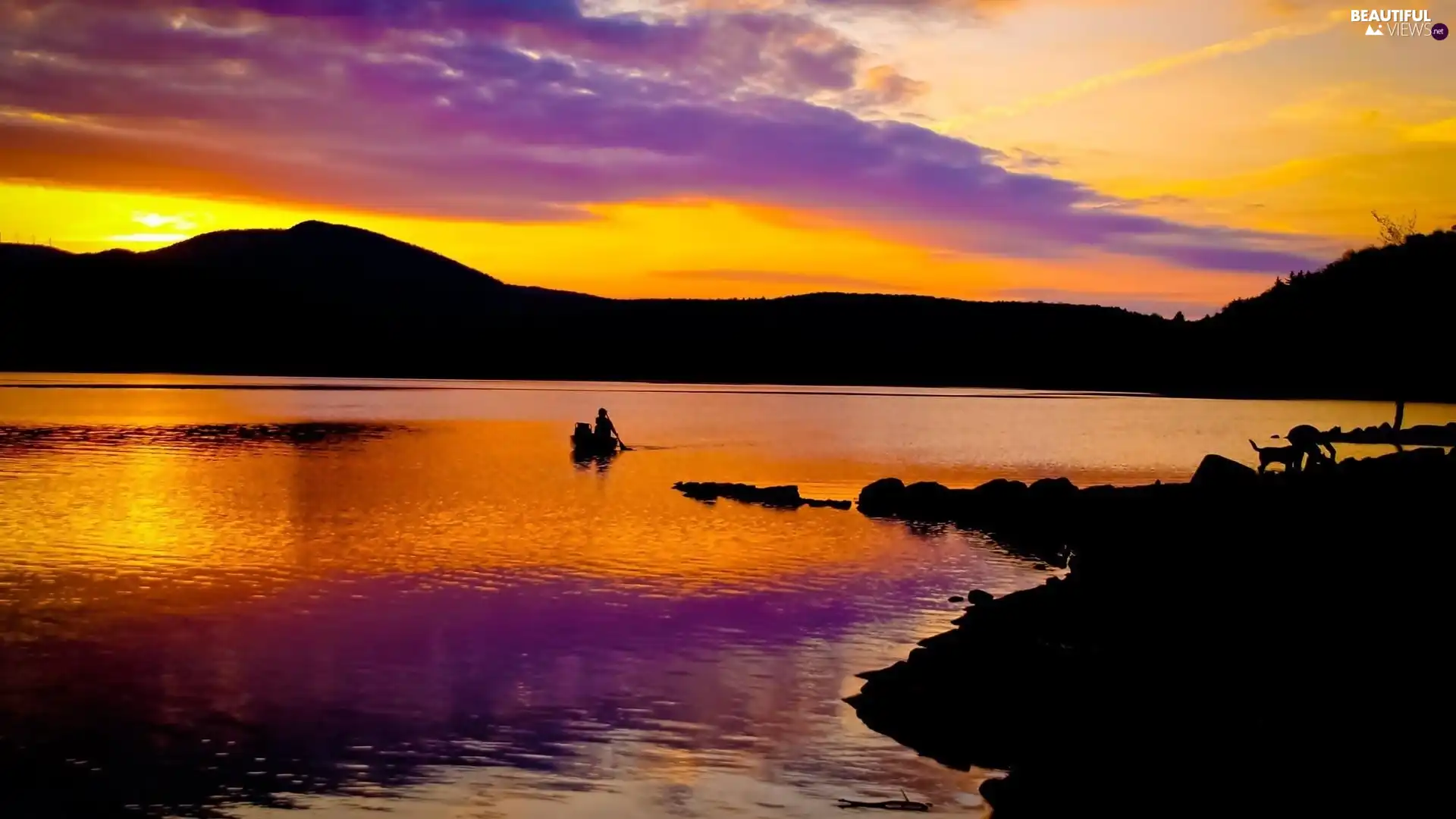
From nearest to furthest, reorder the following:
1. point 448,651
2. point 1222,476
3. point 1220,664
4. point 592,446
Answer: point 1220,664 < point 448,651 < point 1222,476 < point 592,446

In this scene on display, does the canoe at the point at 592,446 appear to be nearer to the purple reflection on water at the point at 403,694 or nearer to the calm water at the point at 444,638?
the calm water at the point at 444,638

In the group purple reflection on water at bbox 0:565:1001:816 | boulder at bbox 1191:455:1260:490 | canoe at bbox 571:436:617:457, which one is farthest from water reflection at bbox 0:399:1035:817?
canoe at bbox 571:436:617:457

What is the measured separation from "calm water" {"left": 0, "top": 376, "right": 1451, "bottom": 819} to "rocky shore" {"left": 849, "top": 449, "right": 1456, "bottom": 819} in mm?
1297

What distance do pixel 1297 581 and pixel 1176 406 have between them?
17867 cm

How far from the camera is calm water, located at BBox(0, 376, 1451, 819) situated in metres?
13.8

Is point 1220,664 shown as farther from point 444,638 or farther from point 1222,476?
point 444,638

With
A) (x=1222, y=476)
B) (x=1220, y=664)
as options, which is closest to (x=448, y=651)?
(x=1220, y=664)

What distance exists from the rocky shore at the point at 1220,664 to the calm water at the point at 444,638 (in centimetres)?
130

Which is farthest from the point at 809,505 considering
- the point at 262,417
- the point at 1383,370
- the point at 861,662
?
the point at 1383,370

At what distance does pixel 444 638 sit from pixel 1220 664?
13099 mm

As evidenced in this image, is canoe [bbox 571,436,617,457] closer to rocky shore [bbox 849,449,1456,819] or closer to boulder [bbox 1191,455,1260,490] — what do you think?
rocky shore [bbox 849,449,1456,819]

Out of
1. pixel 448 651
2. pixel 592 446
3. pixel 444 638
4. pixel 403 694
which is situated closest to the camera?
pixel 403 694

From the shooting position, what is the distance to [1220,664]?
14.2 metres

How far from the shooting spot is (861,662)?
783 inches
